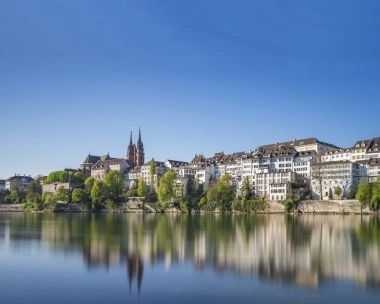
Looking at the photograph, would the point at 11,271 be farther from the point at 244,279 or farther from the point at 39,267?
the point at 244,279

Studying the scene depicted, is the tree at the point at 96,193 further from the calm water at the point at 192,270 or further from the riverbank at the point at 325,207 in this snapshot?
the calm water at the point at 192,270

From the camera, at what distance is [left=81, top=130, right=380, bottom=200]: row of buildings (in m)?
85.2

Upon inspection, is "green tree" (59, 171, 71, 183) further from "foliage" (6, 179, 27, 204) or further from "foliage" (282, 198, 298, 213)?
"foliage" (282, 198, 298, 213)

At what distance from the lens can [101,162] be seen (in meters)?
154

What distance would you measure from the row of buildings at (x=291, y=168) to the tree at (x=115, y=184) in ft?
27.8

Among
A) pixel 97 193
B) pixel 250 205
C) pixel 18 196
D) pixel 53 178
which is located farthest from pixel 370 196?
pixel 18 196

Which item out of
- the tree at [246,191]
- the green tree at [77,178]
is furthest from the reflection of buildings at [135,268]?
the green tree at [77,178]

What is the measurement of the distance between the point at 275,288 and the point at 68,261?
44.4 ft

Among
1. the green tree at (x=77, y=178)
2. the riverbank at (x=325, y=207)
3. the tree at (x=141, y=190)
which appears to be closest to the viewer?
the riverbank at (x=325, y=207)

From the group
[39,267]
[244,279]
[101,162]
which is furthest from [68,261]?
[101,162]

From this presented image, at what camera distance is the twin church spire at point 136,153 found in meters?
154

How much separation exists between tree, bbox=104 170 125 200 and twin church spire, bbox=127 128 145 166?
114 feet

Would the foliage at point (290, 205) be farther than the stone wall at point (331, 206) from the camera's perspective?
Yes

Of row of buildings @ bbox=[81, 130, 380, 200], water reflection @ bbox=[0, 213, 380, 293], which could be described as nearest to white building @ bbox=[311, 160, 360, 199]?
row of buildings @ bbox=[81, 130, 380, 200]
